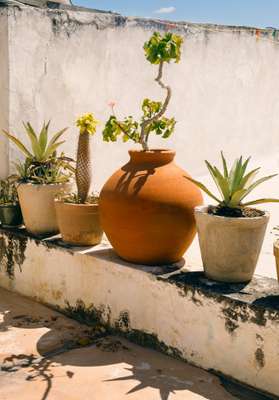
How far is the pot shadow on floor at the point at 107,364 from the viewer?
2.85 m

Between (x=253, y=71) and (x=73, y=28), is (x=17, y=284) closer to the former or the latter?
(x=73, y=28)

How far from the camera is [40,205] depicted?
4035mm

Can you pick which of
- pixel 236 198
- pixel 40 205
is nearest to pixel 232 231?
pixel 236 198

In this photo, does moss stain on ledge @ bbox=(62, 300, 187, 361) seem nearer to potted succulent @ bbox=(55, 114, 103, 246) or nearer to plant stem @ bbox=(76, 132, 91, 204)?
potted succulent @ bbox=(55, 114, 103, 246)

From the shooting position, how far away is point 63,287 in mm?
3830

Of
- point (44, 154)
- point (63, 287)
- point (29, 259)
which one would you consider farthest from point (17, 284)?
point (44, 154)

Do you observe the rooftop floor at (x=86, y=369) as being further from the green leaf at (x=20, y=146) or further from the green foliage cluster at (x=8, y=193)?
the green leaf at (x=20, y=146)

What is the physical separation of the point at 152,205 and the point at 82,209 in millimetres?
686

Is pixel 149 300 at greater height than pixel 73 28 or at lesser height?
lesser

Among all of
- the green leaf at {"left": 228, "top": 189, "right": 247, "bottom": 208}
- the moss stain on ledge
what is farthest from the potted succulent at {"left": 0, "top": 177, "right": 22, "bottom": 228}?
the green leaf at {"left": 228, "top": 189, "right": 247, "bottom": 208}

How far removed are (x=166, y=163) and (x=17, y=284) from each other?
62.3 inches

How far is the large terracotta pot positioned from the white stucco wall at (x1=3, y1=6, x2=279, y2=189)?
58.5 inches

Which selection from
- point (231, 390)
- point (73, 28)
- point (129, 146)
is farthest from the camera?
point (129, 146)

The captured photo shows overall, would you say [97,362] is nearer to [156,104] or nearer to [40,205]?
[40,205]
